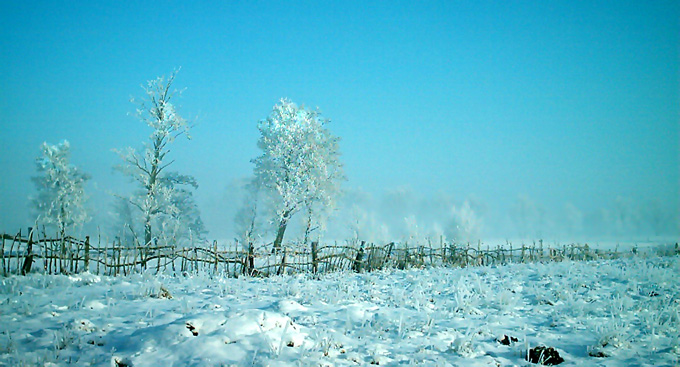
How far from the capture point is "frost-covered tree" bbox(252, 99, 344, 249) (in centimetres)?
1900

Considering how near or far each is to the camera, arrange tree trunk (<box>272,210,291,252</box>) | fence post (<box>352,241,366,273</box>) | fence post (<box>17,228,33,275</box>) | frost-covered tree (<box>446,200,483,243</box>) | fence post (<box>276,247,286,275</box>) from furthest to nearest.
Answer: frost-covered tree (<box>446,200,483,243</box>), tree trunk (<box>272,210,291,252</box>), fence post (<box>352,241,366,273</box>), fence post (<box>276,247,286,275</box>), fence post (<box>17,228,33,275</box>)

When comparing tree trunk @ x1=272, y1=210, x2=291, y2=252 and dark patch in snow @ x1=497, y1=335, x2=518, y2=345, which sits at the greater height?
tree trunk @ x1=272, y1=210, x2=291, y2=252

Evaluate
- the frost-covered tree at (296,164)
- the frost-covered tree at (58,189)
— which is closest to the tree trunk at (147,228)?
the frost-covered tree at (296,164)

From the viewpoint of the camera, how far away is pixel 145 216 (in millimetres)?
17250

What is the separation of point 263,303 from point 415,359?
2.94 m

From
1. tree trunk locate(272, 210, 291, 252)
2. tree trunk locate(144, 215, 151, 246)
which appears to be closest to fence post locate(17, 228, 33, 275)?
tree trunk locate(144, 215, 151, 246)

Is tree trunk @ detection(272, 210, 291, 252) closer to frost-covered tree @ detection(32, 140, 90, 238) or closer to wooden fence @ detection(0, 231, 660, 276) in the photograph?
wooden fence @ detection(0, 231, 660, 276)

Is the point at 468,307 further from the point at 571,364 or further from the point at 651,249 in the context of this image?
the point at 651,249

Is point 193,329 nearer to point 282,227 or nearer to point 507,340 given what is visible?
point 507,340

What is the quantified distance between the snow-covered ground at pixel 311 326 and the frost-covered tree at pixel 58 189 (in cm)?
1739

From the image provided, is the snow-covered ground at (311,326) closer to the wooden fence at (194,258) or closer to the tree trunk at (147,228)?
the wooden fence at (194,258)

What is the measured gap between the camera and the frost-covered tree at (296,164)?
19.0 metres

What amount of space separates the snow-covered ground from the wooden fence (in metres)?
2.03

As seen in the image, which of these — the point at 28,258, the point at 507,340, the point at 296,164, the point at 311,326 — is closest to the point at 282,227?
the point at 296,164
